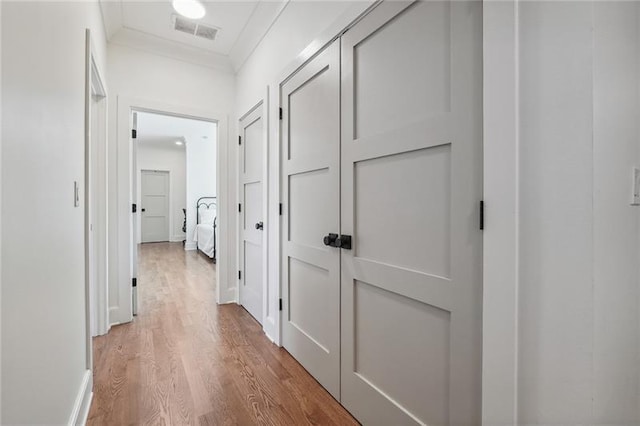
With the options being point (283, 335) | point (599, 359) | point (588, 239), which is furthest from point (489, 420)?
point (283, 335)

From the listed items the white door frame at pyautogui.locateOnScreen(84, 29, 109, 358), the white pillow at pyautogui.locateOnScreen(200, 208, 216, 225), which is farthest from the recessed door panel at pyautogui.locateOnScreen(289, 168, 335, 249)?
the white pillow at pyautogui.locateOnScreen(200, 208, 216, 225)

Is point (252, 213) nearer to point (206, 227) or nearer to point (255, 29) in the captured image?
point (255, 29)

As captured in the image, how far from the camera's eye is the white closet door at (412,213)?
39.2 inches

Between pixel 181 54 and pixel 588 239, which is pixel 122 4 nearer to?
pixel 181 54

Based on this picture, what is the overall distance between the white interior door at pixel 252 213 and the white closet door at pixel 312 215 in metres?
0.55

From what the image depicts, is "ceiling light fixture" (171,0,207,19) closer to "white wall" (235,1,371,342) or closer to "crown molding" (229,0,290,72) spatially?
"crown molding" (229,0,290,72)

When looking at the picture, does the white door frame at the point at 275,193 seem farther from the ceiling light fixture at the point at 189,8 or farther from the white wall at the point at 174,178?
the white wall at the point at 174,178

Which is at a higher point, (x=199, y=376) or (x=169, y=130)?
(x=169, y=130)

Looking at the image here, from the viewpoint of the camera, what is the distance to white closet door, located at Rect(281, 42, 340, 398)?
166cm

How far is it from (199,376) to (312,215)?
4.06 feet

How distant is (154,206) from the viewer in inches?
317

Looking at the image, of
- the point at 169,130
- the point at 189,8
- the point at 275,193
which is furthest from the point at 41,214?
the point at 169,130

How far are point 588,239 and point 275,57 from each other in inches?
91.2

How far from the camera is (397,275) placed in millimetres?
1266
